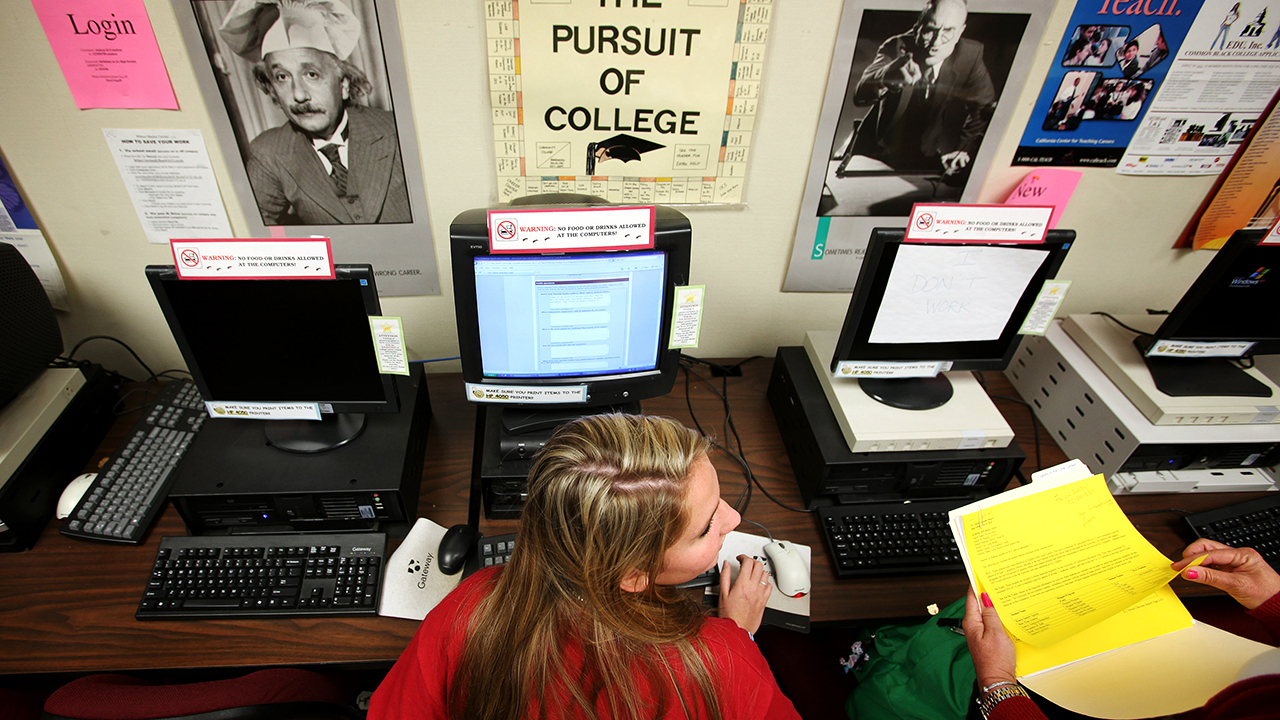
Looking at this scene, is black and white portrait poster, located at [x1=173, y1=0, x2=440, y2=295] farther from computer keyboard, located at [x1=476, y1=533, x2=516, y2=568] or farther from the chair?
the chair

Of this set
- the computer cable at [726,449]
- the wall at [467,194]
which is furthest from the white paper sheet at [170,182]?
the computer cable at [726,449]

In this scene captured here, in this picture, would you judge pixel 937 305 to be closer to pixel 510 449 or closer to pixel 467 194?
pixel 510 449

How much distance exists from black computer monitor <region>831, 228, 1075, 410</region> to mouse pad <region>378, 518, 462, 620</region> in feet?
2.92

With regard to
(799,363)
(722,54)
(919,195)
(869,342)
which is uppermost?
(722,54)

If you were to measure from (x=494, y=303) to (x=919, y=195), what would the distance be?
100 cm

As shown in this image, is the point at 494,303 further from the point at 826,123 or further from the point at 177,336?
the point at 826,123

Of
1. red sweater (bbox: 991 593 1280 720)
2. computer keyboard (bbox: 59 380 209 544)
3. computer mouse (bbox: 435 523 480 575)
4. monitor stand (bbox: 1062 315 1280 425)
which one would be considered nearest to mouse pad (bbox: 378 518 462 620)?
computer mouse (bbox: 435 523 480 575)

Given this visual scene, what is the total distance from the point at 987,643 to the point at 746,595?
0.39 metres

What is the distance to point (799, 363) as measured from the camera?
1.40 meters

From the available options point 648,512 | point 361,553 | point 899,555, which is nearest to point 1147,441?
point 899,555

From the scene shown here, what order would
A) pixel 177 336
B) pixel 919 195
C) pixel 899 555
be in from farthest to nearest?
pixel 919 195 < pixel 899 555 < pixel 177 336

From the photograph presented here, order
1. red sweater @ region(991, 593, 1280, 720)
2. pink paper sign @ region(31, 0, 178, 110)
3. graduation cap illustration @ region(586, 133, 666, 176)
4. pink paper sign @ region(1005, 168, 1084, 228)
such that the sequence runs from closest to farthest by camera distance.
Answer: red sweater @ region(991, 593, 1280, 720)
pink paper sign @ region(31, 0, 178, 110)
graduation cap illustration @ region(586, 133, 666, 176)
pink paper sign @ region(1005, 168, 1084, 228)

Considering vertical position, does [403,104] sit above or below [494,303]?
above

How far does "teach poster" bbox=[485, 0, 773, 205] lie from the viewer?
112 cm
